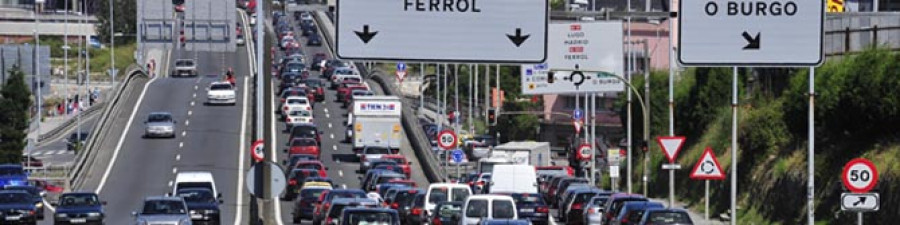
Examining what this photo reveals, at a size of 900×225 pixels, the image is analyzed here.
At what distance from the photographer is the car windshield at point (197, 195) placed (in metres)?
50.8

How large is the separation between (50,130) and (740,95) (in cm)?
7000

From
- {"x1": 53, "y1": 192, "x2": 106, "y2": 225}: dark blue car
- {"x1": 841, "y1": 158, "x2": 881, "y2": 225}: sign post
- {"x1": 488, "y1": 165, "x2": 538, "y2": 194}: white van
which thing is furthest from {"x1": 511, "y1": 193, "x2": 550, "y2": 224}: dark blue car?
{"x1": 841, "y1": 158, "x2": 881, "y2": 225}: sign post

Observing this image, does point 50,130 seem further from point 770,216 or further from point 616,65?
point 770,216

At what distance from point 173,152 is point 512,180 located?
2750cm

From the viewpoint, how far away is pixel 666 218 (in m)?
39.2

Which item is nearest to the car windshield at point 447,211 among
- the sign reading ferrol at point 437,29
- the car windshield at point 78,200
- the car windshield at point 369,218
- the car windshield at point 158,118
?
the car windshield at point 369,218

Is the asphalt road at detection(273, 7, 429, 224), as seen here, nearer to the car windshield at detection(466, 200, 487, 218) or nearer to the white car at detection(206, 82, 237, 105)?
the white car at detection(206, 82, 237, 105)

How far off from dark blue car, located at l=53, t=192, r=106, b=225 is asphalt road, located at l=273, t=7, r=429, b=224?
6543 millimetres

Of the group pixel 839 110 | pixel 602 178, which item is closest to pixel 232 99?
pixel 602 178

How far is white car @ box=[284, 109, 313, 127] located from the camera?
89.1 meters

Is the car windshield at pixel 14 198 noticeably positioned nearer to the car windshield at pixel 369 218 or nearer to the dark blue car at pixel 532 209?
the dark blue car at pixel 532 209

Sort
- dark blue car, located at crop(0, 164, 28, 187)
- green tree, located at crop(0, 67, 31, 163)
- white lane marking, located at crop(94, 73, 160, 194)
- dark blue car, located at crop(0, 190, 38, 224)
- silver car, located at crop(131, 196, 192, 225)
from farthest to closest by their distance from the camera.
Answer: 1. green tree, located at crop(0, 67, 31, 163)
2. white lane marking, located at crop(94, 73, 160, 194)
3. dark blue car, located at crop(0, 164, 28, 187)
4. dark blue car, located at crop(0, 190, 38, 224)
5. silver car, located at crop(131, 196, 192, 225)

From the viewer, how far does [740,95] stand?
216ft

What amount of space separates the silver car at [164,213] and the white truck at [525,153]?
30631 mm
